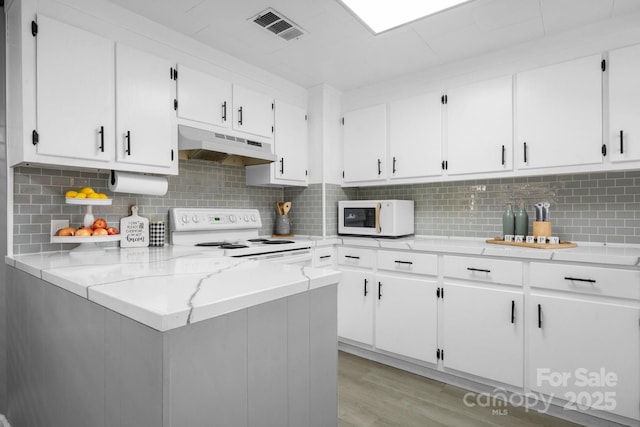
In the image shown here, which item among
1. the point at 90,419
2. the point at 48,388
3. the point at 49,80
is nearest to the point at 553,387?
the point at 90,419

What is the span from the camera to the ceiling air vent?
6.93ft

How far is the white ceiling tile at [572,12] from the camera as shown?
1.97 m

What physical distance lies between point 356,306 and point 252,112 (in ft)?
6.02

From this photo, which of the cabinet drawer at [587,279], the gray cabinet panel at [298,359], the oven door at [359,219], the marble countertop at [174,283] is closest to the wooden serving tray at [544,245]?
the cabinet drawer at [587,279]

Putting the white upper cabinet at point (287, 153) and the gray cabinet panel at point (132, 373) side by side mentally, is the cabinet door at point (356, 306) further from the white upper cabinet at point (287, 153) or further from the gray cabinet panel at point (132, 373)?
the gray cabinet panel at point (132, 373)

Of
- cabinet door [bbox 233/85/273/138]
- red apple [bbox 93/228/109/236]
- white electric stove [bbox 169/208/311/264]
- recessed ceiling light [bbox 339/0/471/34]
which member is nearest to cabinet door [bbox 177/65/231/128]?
cabinet door [bbox 233/85/273/138]

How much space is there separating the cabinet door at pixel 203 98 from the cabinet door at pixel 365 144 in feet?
3.89

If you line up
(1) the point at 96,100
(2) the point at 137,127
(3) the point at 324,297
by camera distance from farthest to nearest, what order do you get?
(2) the point at 137,127
(1) the point at 96,100
(3) the point at 324,297

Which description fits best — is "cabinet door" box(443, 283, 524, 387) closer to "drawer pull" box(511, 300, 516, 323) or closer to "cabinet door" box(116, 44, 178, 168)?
"drawer pull" box(511, 300, 516, 323)

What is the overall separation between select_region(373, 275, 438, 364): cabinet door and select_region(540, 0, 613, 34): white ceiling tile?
6.02ft

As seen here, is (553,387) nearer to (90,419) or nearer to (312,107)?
(90,419)

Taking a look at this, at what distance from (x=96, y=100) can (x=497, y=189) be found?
9.50 ft

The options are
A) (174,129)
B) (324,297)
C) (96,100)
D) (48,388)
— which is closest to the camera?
(324,297)

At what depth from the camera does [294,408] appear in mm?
1105
